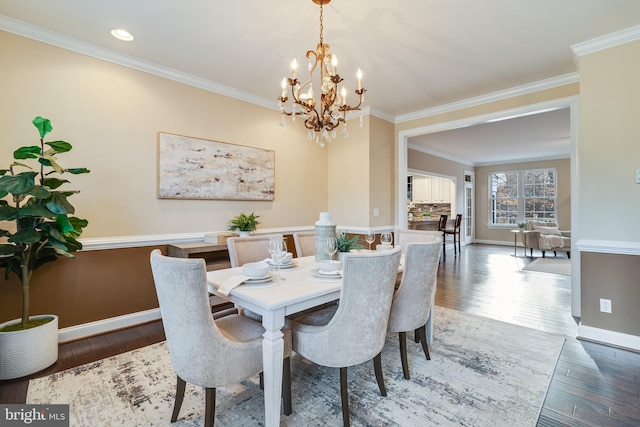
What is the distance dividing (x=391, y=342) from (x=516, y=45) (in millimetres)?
2863

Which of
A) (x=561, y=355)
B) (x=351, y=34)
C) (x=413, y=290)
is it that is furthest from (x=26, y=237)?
(x=561, y=355)

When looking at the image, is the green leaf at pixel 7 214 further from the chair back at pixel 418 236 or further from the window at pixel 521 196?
the window at pixel 521 196

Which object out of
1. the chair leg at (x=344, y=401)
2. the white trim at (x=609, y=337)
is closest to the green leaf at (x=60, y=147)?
the chair leg at (x=344, y=401)

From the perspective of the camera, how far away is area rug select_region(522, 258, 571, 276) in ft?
18.0

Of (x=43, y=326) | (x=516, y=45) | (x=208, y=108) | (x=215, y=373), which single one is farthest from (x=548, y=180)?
(x=43, y=326)

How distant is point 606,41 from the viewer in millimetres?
2600

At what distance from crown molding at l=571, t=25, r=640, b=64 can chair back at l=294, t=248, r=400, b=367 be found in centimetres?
274

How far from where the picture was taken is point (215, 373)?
1445 mm

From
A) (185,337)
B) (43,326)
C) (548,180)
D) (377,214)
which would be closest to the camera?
(185,337)

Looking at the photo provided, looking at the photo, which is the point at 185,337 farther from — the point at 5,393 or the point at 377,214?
the point at 377,214

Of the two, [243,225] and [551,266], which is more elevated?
[243,225]

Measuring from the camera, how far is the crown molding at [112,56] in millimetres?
2424

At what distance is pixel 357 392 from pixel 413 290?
0.75m

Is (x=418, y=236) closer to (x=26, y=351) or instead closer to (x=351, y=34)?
(x=351, y=34)
